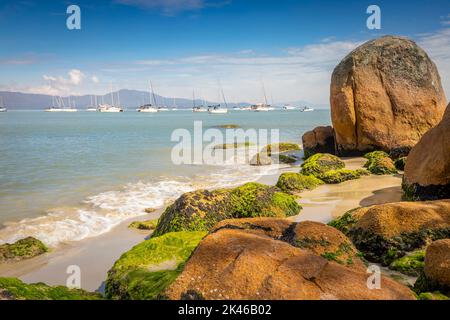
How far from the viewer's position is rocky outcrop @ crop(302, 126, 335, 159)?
20141 millimetres

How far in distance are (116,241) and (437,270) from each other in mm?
6432

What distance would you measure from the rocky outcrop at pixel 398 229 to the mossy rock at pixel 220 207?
2743mm

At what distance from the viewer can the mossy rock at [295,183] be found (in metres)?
11.9

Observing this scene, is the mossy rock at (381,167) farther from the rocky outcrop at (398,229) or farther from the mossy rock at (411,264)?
the mossy rock at (411,264)

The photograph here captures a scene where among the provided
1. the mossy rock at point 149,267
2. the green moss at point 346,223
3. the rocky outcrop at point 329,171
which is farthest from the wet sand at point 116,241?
the green moss at point 346,223

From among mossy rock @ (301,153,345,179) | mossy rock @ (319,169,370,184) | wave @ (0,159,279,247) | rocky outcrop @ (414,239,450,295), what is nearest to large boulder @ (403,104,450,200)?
mossy rock @ (319,169,370,184)

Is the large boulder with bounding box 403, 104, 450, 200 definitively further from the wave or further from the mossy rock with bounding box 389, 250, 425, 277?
the wave

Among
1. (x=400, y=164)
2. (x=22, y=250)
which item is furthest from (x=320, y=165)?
(x=22, y=250)

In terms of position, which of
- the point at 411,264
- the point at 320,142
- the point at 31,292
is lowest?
the point at 411,264

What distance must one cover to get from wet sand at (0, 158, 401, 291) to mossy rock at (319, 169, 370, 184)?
347mm

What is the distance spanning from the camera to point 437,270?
166 inches

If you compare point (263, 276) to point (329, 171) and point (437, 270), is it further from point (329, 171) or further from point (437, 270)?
point (329, 171)

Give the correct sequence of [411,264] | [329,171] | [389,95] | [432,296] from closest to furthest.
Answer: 1. [432,296]
2. [411,264]
3. [329,171]
4. [389,95]
